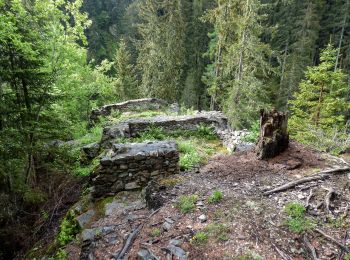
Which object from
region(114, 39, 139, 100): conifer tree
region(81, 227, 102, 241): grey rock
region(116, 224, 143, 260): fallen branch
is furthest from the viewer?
region(114, 39, 139, 100): conifer tree

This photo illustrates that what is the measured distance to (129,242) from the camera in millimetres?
4484

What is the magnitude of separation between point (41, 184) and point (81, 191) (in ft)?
7.25

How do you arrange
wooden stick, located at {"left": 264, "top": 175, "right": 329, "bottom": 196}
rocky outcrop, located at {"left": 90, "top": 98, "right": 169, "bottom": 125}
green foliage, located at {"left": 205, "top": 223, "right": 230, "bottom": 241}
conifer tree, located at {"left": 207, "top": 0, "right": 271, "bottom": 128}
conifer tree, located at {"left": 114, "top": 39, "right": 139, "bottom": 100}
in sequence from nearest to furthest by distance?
green foliage, located at {"left": 205, "top": 223, "right": 230, "bottom": 241}, wooden stick, located at {"left": 264, "top": 175, "right": 329, "bottom": 196}, conifer tree, located at {"left": 207, "top": 0, "right": 271, "bottom": 128}, rocky outcrop, located at {"left": 90, "top": 98, "right": 169, "bottom": 125}, conifer tree, located at {"left": 114, "top": 39, "right": 139, "bottom": 100}

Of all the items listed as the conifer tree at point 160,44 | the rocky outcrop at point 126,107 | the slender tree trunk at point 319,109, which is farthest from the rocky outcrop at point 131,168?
the conifer tree at point 160,44

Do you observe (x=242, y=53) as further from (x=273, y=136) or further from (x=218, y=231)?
(x=218, y=231)

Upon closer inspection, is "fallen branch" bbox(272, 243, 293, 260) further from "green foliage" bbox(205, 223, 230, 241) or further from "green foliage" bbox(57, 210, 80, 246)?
"green foliage" bbox(57, 210, 80, 246)

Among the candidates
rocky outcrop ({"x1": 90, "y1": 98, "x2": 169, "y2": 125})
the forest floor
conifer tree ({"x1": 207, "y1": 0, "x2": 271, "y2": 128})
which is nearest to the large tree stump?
the forest floor

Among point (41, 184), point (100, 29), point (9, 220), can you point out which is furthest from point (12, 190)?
point (100, 29)

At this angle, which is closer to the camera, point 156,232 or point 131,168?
point 156,232

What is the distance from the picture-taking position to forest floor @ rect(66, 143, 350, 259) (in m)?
3.94

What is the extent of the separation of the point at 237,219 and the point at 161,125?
6917 millimetres

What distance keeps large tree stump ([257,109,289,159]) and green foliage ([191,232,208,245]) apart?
3.31m

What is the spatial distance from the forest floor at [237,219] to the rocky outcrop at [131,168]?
0.28 metres

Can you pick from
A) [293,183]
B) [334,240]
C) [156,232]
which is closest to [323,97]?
[293,183]
